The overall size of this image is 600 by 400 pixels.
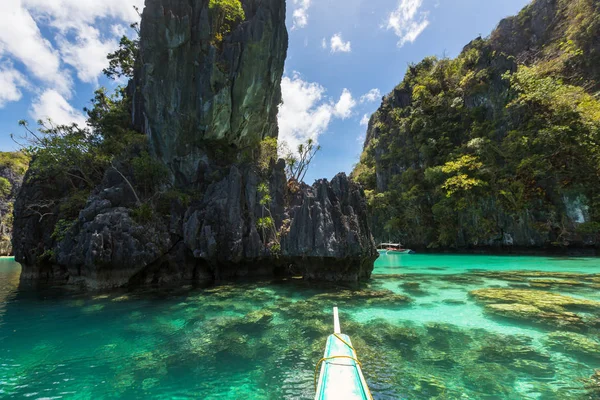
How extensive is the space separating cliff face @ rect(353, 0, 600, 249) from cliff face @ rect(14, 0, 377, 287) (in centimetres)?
2376

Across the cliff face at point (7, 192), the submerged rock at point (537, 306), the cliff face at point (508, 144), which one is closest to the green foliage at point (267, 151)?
the submerged rock at point (537, 306)

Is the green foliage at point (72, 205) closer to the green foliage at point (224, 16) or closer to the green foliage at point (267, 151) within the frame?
the green foliage at point (267, 151)

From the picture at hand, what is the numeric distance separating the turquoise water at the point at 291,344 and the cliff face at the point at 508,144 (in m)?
20.7

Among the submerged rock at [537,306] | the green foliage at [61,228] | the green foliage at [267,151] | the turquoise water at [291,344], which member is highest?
the green foliage at [267,151]

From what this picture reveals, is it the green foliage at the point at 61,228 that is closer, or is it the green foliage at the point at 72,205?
the green foliage at the point at 61,228

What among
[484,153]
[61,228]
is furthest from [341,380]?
[484,153]

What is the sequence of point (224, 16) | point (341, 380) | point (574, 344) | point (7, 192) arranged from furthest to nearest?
point (7, 192), point (224, 16), point (574, 344), point (341, 380)

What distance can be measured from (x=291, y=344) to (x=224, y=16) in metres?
28.2

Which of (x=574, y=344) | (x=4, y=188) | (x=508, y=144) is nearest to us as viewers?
(x=574, y=344)

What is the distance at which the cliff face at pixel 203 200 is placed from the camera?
1664 centimetres

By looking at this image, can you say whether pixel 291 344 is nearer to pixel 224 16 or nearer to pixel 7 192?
pixel 224 16

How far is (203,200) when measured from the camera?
68.8ft

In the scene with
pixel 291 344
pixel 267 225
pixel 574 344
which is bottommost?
pixel 291 344

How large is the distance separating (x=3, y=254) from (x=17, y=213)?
52090mm
